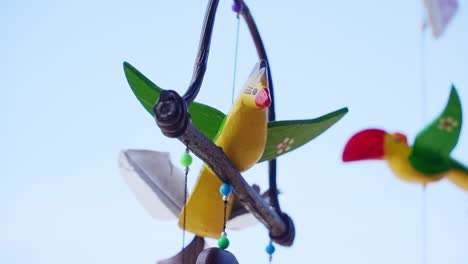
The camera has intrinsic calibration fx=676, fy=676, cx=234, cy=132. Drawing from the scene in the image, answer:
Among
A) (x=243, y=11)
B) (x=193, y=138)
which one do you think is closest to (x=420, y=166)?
(x=193, y=138)

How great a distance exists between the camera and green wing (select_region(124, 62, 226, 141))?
1.11 m

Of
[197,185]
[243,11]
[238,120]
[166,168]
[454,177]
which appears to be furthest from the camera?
[166,168]

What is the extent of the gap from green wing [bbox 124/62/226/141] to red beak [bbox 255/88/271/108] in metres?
0.15

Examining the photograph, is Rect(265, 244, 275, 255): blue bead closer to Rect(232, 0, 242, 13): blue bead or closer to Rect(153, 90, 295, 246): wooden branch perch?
Rect(153, 90, 295, 246): wooden branch perch

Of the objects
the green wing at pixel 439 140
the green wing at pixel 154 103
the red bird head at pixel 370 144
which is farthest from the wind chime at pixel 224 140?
the green wing at pixel 439 140

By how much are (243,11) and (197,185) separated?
0.42 metres

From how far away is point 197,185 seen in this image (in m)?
1.25

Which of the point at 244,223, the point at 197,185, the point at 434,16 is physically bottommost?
the point at 244,223

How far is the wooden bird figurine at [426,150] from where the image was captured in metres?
1.01

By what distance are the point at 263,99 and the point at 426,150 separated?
10.5 inches

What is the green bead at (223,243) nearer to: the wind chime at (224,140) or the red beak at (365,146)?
the wind chime at (224,140)

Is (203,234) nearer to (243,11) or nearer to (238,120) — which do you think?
(238,120)

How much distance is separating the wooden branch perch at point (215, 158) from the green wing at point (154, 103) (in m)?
0.11

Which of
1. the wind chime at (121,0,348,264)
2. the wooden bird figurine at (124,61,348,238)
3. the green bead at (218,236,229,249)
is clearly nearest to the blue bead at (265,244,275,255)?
the wind chime at (121,0,348,264)
